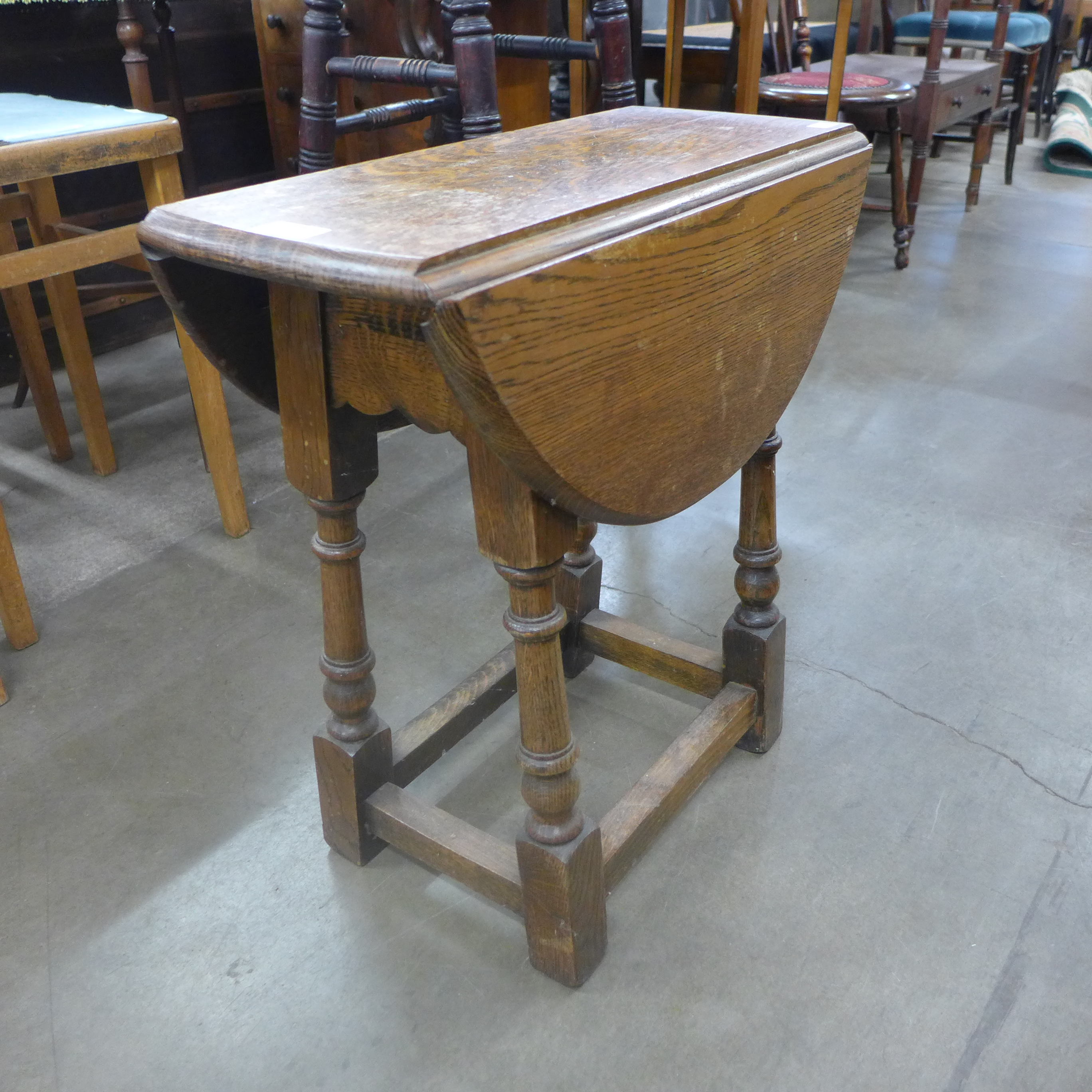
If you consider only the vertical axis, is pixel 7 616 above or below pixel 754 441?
below

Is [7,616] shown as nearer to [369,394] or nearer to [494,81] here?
[369,394]

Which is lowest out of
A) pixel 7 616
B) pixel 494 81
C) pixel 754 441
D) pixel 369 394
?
pixel 7 616

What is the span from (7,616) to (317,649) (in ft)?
1.66

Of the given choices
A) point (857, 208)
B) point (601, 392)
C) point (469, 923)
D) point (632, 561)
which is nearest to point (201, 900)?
point (469, 923)

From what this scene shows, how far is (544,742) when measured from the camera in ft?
3.35

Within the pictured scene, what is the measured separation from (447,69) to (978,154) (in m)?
3.12

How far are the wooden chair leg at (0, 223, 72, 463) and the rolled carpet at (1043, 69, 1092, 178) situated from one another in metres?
4.39

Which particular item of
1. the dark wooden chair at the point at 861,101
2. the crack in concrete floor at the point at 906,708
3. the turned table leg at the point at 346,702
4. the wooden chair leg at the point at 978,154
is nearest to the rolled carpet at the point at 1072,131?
the wooden chair leg at the point at 978,154

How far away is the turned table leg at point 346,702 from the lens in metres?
1.12

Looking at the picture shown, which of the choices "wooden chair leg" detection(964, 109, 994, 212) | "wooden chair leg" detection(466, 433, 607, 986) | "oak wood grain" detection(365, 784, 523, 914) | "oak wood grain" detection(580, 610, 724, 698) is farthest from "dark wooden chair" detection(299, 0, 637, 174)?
"wooden chair leg" detection(964, 109, 994, 212)

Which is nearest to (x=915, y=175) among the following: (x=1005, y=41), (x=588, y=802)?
(x=1005, y=41)

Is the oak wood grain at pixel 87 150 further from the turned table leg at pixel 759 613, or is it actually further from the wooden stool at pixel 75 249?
the turned table leg at pixel 759 613

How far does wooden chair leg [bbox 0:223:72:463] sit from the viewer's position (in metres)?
2.12

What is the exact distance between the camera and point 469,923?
121cm
